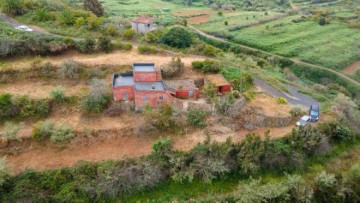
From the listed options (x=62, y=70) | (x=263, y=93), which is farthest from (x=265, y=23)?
(x=62, y=70)

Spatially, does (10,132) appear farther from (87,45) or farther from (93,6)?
(93,6)

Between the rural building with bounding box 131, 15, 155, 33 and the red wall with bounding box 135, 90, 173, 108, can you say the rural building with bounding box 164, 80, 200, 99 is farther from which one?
the rural building with bounding box 131, 15, 155, 33

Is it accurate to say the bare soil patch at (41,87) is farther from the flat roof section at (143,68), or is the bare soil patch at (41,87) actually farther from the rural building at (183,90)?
the rural building at (183,90)

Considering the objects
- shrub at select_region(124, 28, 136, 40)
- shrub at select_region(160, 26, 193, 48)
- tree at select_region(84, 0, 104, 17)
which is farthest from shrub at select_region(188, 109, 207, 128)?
tree at select_region(84, 0, 104, 17)

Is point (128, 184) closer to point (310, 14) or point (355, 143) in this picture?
point (355, 143)

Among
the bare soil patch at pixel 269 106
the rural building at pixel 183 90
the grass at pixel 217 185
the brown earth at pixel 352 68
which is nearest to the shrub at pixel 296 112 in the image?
the bare soil patch at pixel 269 106

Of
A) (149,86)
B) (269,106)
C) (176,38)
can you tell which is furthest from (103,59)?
(269,106)
